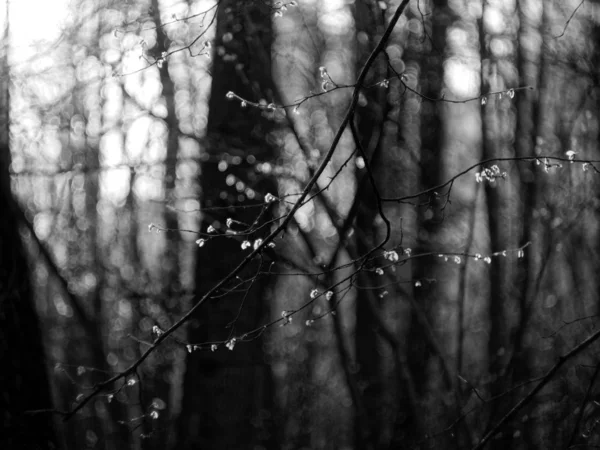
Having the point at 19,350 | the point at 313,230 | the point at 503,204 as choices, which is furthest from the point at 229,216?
the point at 503,204

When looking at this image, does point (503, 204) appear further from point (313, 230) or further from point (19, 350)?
point (19, 350)

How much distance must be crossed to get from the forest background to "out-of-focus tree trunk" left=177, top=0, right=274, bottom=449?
0.8 inches

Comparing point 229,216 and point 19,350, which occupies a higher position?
point 229,216

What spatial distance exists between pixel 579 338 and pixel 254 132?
467 cm

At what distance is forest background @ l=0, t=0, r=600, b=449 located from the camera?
543 centimetres

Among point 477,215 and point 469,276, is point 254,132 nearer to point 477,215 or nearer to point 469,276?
point 477,215

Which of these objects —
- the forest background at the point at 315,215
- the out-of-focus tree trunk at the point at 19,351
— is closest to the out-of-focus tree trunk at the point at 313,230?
the forest background at the point at 315,215

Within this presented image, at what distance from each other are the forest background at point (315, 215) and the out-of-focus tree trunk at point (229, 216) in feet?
0.07

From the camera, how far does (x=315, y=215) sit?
680 centimetres

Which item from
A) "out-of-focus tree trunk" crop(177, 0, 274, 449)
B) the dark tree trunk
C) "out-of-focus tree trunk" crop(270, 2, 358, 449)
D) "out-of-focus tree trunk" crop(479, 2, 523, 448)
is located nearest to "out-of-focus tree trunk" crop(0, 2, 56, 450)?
the dark tree trunk

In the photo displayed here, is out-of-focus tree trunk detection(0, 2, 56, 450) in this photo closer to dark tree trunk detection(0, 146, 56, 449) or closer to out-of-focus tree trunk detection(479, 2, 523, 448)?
dark tree trunk detection(0, 146, 56, 449)

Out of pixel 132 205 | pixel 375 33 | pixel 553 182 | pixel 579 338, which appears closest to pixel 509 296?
pixel 579 338

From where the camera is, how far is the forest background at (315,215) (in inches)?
214

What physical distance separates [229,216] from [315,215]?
1.80 meters
